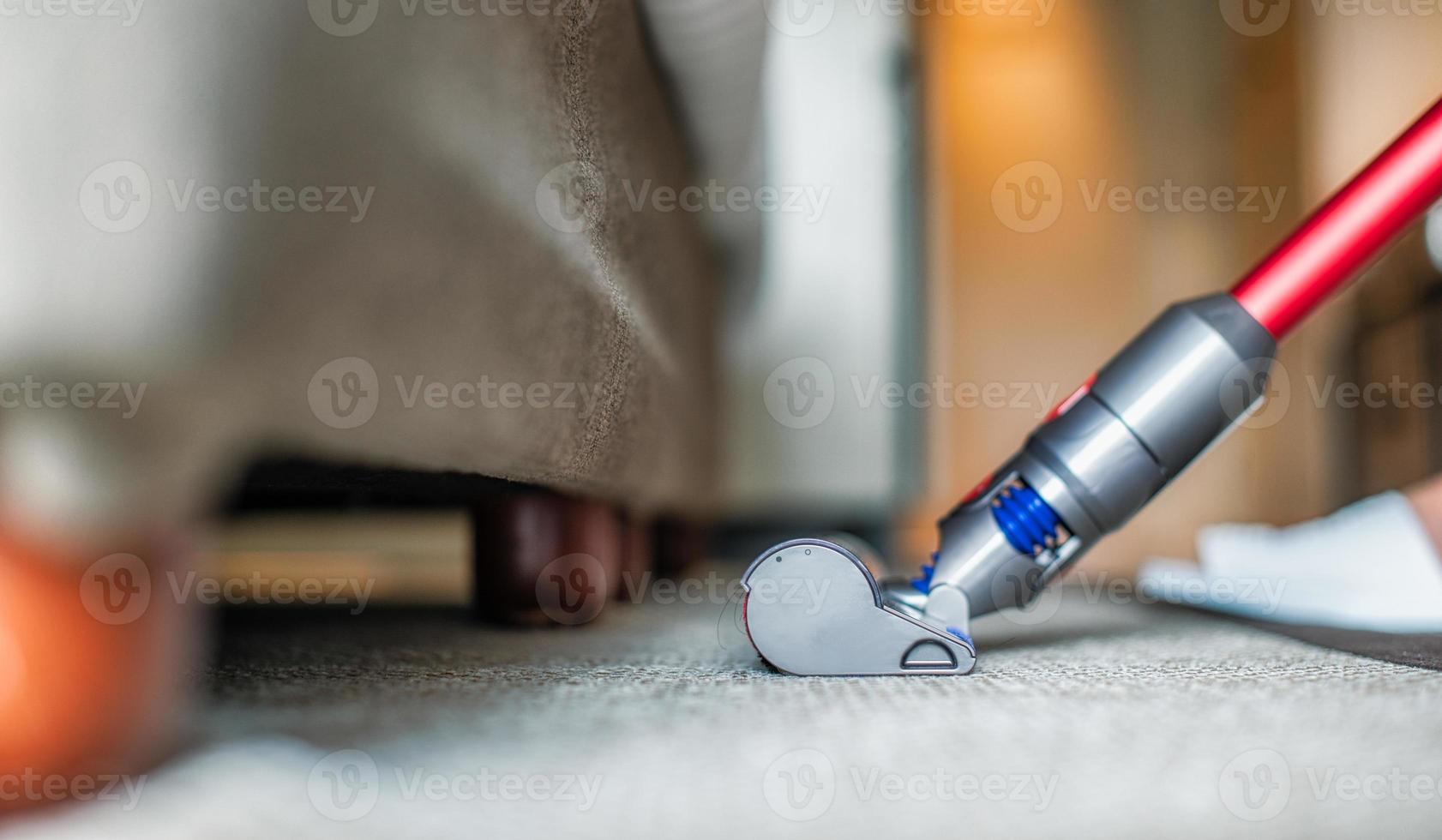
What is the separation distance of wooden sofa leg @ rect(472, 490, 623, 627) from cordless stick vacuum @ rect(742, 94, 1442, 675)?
10.6 inches

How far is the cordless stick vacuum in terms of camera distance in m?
0.48

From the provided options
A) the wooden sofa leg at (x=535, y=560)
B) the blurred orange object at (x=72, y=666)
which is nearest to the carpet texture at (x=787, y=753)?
the blurred orange object at (x=72, y=666)

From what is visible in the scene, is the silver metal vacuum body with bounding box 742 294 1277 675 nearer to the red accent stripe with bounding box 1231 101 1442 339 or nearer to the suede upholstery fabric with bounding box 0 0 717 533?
the red accent stripe with bounding box 1231 101 1442 339

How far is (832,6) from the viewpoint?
1524 mm

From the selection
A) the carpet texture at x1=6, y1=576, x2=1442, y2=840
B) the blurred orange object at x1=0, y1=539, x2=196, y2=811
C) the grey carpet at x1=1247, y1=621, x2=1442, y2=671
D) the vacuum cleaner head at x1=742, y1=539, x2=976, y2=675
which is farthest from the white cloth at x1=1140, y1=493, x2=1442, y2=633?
the blurred orange object at x1=0, y1=539, x2=196, y2=811

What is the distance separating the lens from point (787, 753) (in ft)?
1.12

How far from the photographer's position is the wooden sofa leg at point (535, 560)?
0.70 m

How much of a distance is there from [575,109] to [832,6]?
115cm

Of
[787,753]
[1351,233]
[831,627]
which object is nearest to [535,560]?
[831,627]

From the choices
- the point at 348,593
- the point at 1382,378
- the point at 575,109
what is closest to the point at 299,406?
the point at 575,109

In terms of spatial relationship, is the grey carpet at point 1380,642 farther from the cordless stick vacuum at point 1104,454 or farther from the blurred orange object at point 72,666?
the blurred orange object at point 72,666

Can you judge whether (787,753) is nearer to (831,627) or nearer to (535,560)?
(831,627)

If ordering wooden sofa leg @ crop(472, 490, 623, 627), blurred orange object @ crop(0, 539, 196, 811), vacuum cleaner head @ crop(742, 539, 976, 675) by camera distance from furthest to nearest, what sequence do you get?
wooden sofa leg @ crop(472, 490, 623, 627) → vacuum cleaner head @ crop(742, 539, 976, 675) → blurred orange object @ crop(0, 539, 196, 811)

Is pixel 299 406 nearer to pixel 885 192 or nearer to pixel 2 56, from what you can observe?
pixel 2 56
